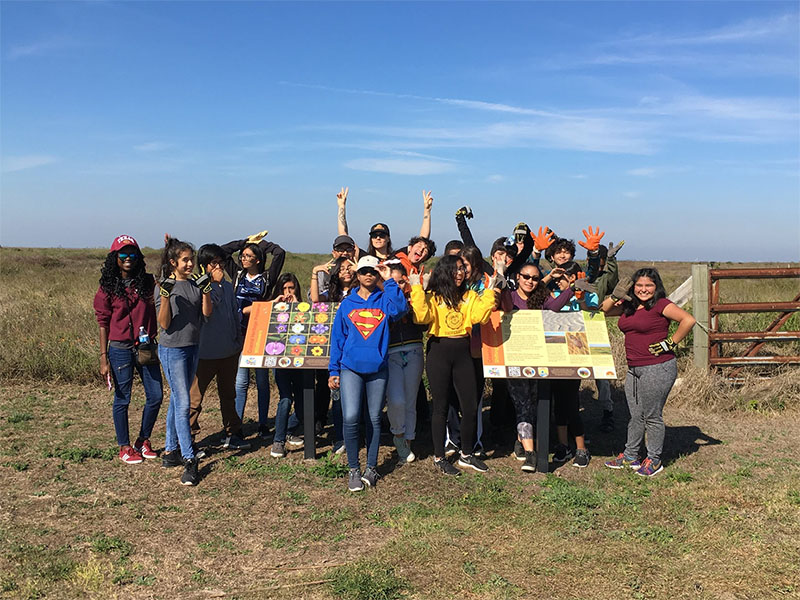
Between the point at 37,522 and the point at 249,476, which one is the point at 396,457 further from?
the point at 37,522

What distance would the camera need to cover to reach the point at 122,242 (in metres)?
6.40

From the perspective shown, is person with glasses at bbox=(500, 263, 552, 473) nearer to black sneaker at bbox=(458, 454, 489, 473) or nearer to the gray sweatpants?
black sneaker at bbox=(458, 454, 489, 473)

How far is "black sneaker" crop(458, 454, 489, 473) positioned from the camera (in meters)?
6.53

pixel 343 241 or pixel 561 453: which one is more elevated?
pixel 343 241

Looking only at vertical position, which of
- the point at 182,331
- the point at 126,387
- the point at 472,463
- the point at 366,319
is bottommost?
the point at 472,463

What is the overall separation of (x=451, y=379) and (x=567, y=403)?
1.21 meters

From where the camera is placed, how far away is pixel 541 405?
6453mm

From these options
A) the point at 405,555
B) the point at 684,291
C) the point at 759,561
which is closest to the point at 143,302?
the point at 405,555

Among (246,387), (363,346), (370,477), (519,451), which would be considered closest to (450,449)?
(519,451)

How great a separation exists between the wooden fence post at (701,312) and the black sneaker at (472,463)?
4.19m

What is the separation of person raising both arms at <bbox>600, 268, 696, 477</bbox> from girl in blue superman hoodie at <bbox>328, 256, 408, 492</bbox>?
2.07m

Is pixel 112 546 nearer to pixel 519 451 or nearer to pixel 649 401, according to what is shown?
pixel 519 451

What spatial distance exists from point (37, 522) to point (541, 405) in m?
4.36

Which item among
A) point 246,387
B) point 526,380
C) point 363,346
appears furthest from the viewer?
point 246,387
